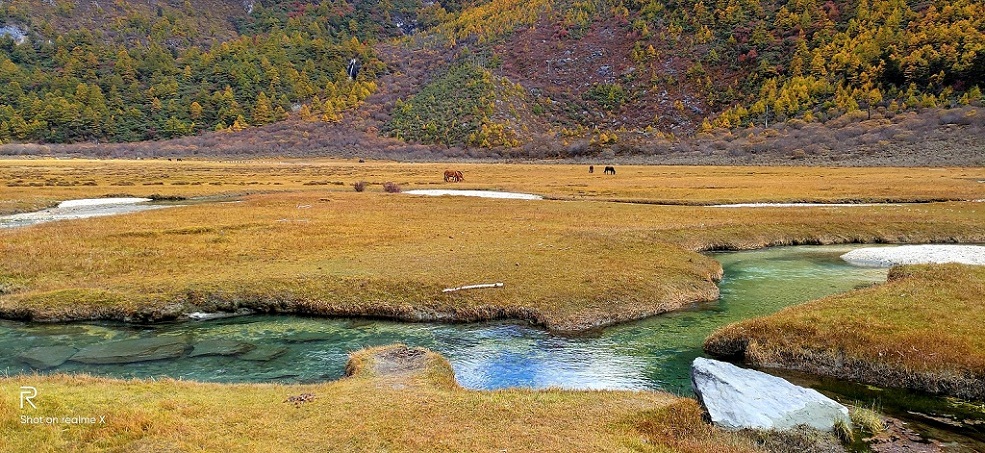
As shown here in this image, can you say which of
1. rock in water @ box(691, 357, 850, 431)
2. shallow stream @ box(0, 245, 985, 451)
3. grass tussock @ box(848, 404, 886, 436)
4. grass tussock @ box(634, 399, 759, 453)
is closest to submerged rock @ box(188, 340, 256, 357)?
shallow stream @ box(0, 245, 985, 451)

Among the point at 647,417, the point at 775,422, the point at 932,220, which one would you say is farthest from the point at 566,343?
the point at 932,220

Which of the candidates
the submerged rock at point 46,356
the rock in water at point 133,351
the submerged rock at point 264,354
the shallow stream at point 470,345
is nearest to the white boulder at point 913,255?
the shallow stream at point 470,345

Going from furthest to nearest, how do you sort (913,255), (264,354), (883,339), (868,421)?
(913,255) → (264,354) → (883,339) → (868,421)

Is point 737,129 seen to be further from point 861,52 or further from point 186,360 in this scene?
point 186,360

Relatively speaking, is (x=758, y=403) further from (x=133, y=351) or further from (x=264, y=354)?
(x=133, y=351)

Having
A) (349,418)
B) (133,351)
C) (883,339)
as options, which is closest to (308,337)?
(133,351)

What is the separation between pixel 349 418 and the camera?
502 inches

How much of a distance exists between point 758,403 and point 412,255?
22.3 meters

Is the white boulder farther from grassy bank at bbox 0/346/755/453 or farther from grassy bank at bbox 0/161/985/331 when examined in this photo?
grassy bank at bbox 0/346/755/453

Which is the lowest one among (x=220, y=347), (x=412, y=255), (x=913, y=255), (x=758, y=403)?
(x=220, y=347)

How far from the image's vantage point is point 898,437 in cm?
1311

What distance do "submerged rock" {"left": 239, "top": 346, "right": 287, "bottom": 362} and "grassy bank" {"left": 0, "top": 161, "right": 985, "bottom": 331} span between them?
449 centimetres

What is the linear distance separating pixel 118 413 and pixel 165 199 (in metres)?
65.3

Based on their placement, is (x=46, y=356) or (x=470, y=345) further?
(x=470, y=345)
